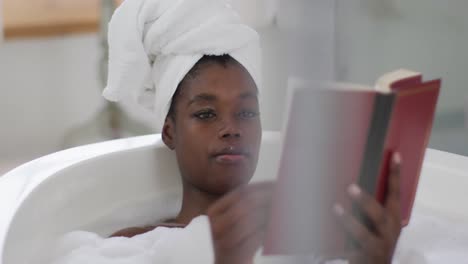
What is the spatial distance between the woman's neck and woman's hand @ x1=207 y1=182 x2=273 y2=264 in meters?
0.42

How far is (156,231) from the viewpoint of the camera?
3.82 ft

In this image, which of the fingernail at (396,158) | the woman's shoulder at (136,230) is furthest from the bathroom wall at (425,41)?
the woman's shoulder at (136,230)

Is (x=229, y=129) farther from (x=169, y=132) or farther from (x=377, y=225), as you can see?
(x=377, y=225)

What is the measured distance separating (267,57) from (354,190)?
187mm

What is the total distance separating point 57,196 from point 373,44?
0.68m

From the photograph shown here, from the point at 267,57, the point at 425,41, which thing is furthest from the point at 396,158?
the point at 425,41

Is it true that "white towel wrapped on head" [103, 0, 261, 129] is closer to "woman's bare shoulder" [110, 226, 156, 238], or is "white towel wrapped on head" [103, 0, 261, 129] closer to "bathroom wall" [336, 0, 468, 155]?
"woman's bare shoulder" [110, 226, 156, 238]

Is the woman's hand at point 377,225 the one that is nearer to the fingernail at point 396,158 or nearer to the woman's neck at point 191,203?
the fingernail at point 396,158

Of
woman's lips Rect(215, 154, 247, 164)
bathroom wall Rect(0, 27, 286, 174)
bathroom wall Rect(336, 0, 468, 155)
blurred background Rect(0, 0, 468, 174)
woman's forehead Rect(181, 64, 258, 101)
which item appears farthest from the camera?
bathroom wall Rect(0, 27, 286, 174)

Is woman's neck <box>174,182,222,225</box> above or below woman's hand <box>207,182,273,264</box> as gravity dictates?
below

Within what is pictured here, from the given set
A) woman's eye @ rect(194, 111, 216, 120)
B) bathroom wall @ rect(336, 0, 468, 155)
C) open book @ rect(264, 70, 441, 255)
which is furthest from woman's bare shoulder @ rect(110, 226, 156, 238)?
open book @ rect(264, 70, 441, 255)

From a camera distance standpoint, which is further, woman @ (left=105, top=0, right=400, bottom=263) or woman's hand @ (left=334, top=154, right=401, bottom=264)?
woman @ (left=105, top=0, right=400, bottom=263)

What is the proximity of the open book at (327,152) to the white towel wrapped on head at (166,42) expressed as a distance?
0.51 meters

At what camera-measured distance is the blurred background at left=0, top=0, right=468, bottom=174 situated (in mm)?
436
